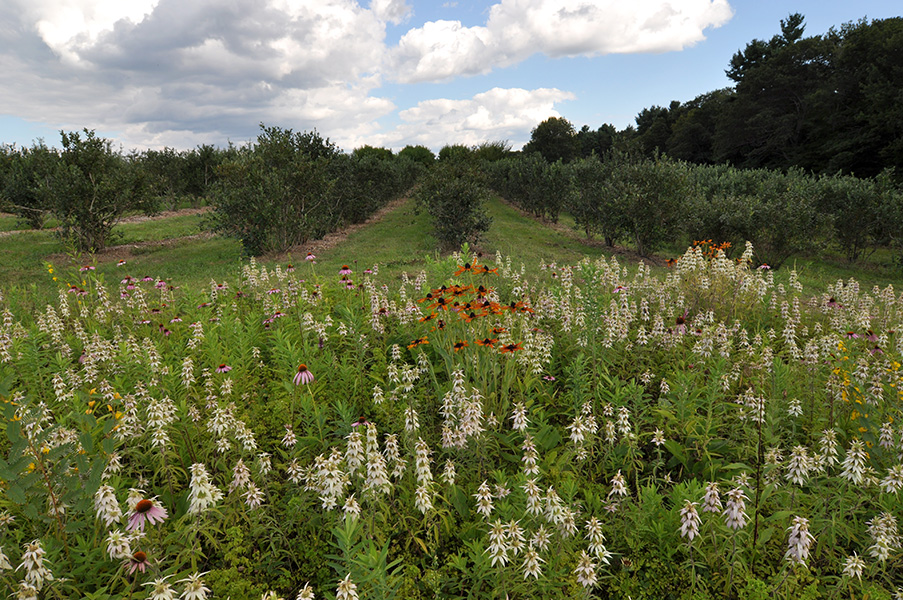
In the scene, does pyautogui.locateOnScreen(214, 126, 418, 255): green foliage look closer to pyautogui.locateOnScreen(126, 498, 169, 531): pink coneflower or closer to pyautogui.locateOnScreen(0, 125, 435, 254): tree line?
pyautogui.locateOnScreen(0, 125, 435, 254): tree line

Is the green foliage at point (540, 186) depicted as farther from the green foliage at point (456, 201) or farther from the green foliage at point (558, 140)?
the green foliage at point (558, 140)

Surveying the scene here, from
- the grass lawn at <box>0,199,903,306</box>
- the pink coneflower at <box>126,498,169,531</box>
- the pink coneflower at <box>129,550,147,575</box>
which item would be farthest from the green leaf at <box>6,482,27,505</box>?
the grass lawn at <box>0,199,903,306</box>

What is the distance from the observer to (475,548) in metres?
2.55

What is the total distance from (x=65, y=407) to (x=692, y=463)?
596 cm

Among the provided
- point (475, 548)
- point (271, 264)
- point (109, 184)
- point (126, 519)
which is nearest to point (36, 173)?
point (109, 184)

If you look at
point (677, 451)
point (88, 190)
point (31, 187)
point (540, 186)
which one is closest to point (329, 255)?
point (88, 190)

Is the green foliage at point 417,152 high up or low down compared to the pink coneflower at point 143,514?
up

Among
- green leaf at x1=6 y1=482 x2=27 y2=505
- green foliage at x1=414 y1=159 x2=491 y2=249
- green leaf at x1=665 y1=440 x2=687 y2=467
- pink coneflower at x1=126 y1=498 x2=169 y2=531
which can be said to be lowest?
green leaf at x1=665 y1=440 x2=687 y2=467

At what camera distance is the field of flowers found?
2.50 m

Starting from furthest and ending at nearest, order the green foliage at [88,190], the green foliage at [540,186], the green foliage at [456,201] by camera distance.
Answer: the green foliage at [540,186], the green foliage at [456,201], the green foliage at [88,190]

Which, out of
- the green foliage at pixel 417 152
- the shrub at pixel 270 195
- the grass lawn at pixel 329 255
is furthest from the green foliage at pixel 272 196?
the green foliage at pixel 417 152

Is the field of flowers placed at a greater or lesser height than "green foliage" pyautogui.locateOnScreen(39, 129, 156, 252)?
lesser

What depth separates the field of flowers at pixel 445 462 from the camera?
2.50 m

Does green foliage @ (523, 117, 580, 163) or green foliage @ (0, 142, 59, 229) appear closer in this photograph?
green foliage @ (0, 142, 59, 229)
